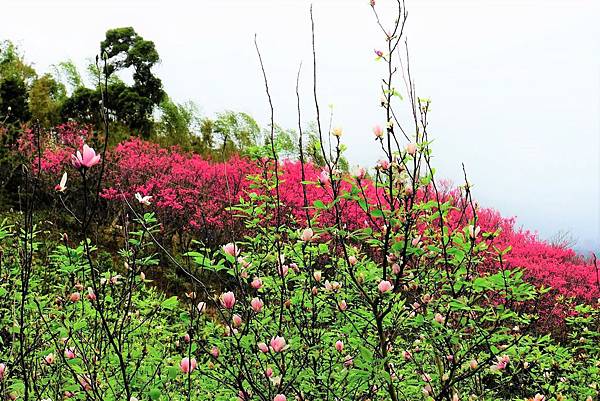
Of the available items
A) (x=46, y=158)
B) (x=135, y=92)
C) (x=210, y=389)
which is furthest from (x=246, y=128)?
(x=210, y=389)

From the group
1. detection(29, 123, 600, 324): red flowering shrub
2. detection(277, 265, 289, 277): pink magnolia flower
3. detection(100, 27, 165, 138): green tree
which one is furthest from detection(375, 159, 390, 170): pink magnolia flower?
detection(100, 27, 165, 138): green tree

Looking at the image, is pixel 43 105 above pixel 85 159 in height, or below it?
above

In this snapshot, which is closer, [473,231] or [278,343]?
[278,343]

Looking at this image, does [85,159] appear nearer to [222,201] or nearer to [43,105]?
[222,201]

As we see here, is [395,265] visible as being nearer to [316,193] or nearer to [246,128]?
[316,193]

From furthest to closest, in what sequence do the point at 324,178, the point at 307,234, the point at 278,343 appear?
the point at 324,178 < the point at 307,234 < the point at 278,343

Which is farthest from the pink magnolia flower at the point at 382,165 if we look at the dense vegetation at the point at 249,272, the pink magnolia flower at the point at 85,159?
the pink magnolia flower at the point at 85,159

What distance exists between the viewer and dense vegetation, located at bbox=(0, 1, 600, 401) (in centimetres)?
247

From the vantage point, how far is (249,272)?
3.19 metres

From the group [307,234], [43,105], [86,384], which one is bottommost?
[86,384]

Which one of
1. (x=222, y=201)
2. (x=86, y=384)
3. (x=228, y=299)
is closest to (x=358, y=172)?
(x=228, y=299)

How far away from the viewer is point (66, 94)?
2083 cm

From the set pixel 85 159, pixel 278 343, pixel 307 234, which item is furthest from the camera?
pixel 307 234

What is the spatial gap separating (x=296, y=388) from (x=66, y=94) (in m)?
20.6
